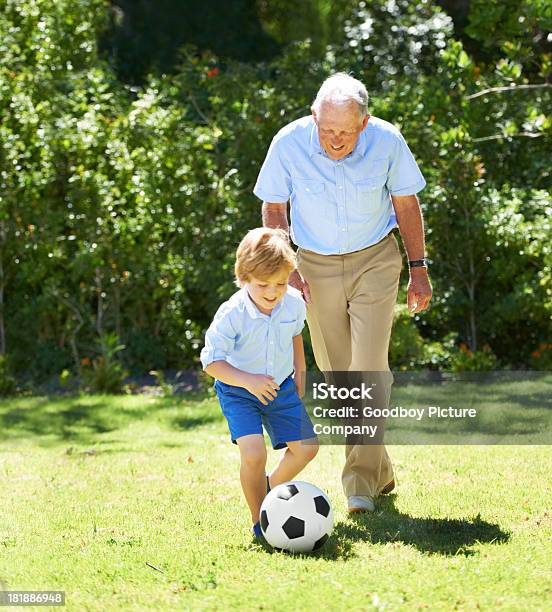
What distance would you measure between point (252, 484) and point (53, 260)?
5593 mm

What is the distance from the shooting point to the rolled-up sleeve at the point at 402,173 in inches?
187

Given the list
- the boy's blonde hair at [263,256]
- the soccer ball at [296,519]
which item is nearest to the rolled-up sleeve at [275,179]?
the boy's blonde hair at [263,256]

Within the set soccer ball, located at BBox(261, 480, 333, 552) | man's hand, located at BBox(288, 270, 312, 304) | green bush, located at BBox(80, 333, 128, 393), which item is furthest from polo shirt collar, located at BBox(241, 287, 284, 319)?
green bush, located at BBox(80, 333, 128, 393)

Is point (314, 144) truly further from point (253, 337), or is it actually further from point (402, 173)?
point (253, 337)

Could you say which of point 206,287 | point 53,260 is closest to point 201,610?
point 206,287

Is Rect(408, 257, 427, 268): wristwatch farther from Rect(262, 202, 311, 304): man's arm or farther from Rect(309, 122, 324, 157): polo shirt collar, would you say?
Rect(309, 122, 324, 157): polo shirt collar

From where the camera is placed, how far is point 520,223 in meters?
8.80

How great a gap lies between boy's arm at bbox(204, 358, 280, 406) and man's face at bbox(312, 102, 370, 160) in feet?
3.45

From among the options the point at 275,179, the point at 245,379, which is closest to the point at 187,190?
the point at 275,179

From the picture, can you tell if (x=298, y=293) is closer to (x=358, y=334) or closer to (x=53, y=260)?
(x=358, y=334)

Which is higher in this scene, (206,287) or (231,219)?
(231,219)

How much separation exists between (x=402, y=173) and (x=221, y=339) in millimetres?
1158

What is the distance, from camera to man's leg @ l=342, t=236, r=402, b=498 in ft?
15.9

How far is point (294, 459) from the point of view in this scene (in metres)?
4.49
